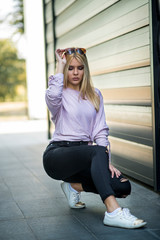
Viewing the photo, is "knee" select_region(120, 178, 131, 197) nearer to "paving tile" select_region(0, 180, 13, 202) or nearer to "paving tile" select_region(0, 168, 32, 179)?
"paving tile" select_region(0, 180, 13, 202)

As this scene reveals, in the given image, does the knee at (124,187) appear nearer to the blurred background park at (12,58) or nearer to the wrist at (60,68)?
the wrist at (60,68)

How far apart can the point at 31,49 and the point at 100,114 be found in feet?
37.4

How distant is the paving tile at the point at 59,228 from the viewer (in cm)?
283

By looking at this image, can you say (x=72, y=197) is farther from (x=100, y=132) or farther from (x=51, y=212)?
(x=100, y=132)

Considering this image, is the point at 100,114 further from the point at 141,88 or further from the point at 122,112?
the point at 122,112

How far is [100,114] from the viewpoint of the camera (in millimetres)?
3459

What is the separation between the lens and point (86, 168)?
3176mm

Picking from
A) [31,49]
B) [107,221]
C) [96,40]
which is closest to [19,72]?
[31,49]

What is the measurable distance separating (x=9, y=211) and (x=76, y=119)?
94 cm

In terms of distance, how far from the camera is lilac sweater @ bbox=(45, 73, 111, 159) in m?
3.35

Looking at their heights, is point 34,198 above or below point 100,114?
below

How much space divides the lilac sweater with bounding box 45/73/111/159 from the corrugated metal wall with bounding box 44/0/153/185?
88cm

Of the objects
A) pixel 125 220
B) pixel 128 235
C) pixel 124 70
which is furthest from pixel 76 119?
pixel 124 70

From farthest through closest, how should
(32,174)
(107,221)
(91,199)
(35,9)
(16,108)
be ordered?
(16,108) → (35,9) → (32,174) → (91,199) → (107,221)
